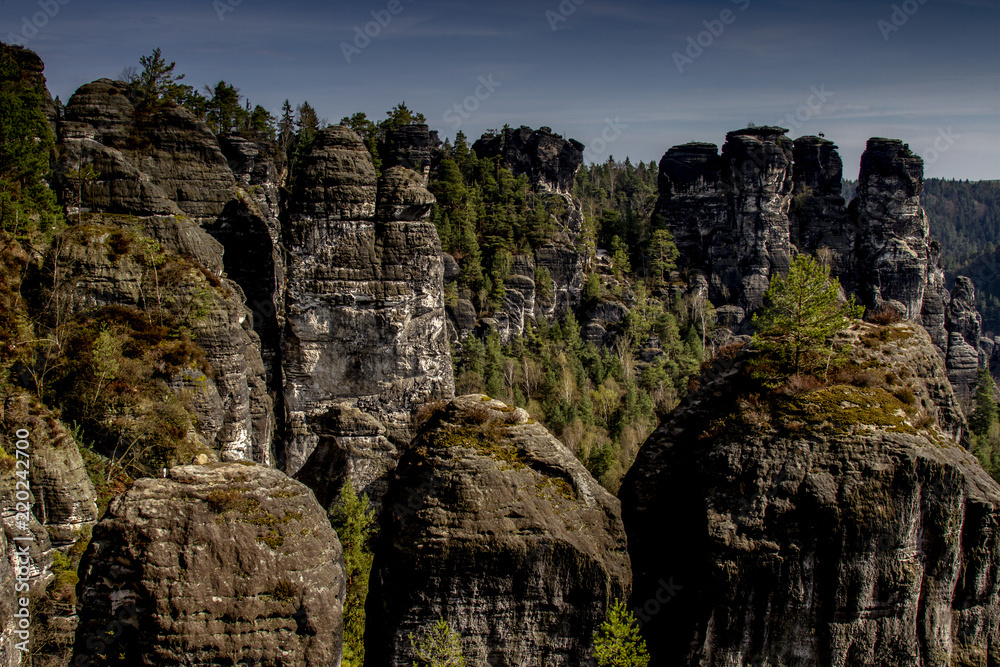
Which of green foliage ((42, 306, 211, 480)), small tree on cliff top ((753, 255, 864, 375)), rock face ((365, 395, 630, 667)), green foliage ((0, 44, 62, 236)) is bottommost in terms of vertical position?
rock face ((365, 395, 630, 667))

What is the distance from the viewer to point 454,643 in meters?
13.6

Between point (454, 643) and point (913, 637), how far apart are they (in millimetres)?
9786

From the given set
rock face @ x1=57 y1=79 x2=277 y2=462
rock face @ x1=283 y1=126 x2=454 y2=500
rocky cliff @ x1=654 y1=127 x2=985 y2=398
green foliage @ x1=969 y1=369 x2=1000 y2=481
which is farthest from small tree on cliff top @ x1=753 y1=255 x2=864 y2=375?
rocky cliff @ x1=654 y1=127 x2=985 y2=398

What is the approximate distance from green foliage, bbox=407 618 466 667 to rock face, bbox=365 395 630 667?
5.6 inches

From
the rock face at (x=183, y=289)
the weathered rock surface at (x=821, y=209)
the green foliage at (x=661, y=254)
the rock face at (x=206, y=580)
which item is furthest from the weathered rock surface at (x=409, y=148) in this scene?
the rock face at (x=206, y=580)

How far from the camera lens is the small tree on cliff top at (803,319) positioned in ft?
50.8

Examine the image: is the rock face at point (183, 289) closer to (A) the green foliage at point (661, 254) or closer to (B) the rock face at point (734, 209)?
(A) the green foliage at point (661, 254)

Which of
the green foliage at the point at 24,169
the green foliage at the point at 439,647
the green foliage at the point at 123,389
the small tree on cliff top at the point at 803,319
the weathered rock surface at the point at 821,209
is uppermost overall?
the weathered rock surface at the point at 821,209

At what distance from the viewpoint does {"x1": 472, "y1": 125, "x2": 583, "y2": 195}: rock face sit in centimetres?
9912

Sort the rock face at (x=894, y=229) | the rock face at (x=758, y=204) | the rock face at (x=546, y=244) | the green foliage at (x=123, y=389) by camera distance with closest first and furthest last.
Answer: the green foliage at (x=123, y=389) → the rock face at (x=546, y=244) → the rock face at (x=894, y=229) → the rock face at (x=758, y=204)

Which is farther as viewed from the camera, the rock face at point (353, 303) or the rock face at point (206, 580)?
the rock face at point (353, 303)

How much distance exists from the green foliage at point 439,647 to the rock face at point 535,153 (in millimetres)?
89782

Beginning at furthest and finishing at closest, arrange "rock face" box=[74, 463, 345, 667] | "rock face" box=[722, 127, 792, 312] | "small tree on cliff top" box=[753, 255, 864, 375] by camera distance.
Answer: "rock face" box=[722, 127, 792, 312] → "small tree on cliff top" box=[753, 255, 864, 375] → "rock face" box=[74, 463, 345, 667]

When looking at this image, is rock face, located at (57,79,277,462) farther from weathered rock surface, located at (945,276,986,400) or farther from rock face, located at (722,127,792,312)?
weathered rock surface, located at (945,276,986,400)
